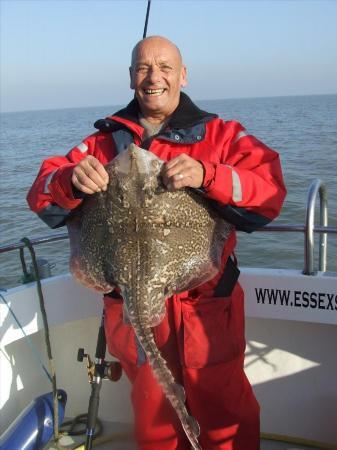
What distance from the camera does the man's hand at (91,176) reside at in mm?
2174

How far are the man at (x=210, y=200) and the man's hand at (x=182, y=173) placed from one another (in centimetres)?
19

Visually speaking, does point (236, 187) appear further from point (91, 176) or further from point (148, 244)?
point (91, 176)

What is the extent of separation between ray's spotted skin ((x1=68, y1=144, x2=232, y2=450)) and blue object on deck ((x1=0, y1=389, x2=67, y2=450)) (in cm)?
127

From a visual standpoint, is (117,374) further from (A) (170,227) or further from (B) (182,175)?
(B) (182,175)

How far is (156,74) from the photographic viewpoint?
2.64 meters

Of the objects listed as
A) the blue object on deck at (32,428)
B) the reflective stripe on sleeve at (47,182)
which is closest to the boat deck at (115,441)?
the blue object on deck at (32,428)

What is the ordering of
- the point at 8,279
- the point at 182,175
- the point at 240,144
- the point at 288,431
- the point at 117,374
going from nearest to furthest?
the point at 182,175
the point at 240,144
the point at 117,374
the point at 288,431
the point at 8,279

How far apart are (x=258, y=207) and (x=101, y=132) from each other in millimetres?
1082

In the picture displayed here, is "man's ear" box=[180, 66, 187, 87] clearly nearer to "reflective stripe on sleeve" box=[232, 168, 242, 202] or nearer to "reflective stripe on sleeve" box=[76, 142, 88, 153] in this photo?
"reflective stripe on sleeve" box=[76, 142, 88, 153]

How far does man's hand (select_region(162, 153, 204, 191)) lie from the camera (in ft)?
6.86

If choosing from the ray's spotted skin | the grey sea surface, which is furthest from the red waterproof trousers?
the grey sea surface

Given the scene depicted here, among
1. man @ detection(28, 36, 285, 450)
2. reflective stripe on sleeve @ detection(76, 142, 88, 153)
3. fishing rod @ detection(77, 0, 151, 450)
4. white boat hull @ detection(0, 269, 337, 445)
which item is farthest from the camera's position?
white boat hull @ detection(0, 269, 337, 445)

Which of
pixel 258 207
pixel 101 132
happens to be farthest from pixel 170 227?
pixel 101 132

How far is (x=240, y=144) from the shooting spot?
8.34 feet
